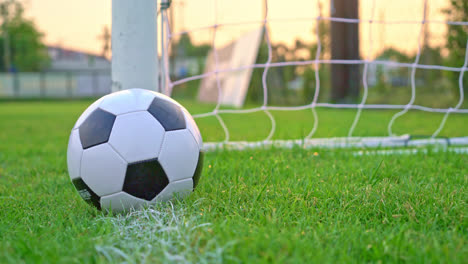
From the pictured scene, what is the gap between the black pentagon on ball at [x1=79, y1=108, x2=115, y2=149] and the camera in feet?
5.13

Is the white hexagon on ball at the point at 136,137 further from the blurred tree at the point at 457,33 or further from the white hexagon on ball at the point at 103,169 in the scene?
the blurred tree at the point at 457,33

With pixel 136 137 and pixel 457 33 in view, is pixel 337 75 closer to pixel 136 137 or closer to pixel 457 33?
pixel 457 33

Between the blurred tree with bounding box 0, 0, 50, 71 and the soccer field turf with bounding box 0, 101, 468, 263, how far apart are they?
107ft

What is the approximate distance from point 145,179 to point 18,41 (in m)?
37.0

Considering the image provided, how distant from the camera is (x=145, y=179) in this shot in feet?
5.07

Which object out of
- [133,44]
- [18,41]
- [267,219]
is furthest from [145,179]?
[18,41]

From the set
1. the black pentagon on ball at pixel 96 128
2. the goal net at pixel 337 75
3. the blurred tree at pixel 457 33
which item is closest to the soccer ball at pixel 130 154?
the black pentagon on ball at pixel 96 128

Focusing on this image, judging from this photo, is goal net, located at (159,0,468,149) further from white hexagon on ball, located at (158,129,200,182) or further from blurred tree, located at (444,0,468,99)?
white hexagon on ball, located at (158,129,200,182)

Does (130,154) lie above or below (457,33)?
below

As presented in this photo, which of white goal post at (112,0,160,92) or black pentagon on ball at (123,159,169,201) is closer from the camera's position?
black pentagon on ball at (123,159,169,201)

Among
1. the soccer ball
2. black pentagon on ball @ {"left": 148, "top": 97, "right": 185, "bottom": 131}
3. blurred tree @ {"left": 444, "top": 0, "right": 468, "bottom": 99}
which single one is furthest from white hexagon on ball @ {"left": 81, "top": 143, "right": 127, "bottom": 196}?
blurred tree @ {"left": 444, "top": 0, "right": 468, "bottom": 99}

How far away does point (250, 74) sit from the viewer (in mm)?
12203

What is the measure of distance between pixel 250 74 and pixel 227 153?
9.56 metres

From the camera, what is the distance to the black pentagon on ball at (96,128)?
5.13ft
